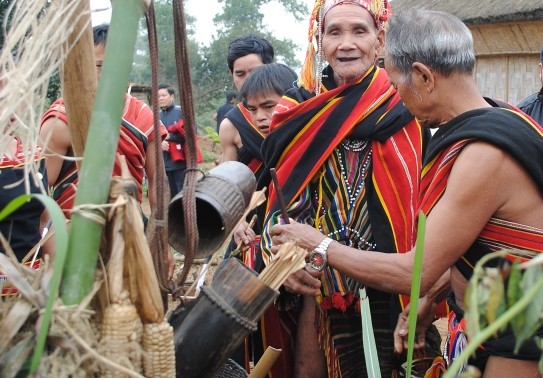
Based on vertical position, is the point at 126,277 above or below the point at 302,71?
below

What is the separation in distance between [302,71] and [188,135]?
1.67 metres

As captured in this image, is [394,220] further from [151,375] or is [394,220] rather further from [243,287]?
[151,375]

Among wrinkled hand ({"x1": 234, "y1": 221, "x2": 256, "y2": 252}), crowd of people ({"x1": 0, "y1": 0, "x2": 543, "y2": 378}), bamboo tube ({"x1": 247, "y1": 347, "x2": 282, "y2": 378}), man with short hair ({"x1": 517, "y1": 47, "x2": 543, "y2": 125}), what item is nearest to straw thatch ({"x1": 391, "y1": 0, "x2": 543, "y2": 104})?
man with short hair ({"x1": 517, "y1": 47, "x2": 543, "y2": 125})

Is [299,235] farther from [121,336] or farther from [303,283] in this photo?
[121,336]

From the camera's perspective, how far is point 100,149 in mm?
1159

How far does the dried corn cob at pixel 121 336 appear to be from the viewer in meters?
1.14

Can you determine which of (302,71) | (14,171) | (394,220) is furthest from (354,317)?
(14,171)

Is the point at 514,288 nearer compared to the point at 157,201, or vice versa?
the point at 514,288

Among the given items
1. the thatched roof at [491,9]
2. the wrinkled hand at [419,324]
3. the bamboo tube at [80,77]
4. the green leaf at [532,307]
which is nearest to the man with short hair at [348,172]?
the wrinkled hand at [419,324]

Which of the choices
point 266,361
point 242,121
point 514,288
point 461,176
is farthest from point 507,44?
point 514,288

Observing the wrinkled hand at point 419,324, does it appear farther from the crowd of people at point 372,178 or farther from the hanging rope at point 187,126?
the hanging rope at point 187,126

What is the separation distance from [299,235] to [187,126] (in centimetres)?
109

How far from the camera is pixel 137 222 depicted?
117 centimetres

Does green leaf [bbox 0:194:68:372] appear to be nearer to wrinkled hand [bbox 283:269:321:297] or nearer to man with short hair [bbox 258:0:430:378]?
wrinkled hand [bbox 283:269:321:297]
